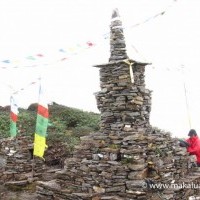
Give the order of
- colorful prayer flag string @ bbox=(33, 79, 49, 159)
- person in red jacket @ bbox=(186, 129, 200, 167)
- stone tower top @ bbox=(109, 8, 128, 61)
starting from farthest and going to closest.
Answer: colorful prayer flag string @ bbox=(33, 79, 49, 159), person in red jacket @ bbox=(186, 129, 200, 167), stone tower top @ bbox=(109, 8, 128, 61)

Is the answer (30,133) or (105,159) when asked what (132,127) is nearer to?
(105,159)

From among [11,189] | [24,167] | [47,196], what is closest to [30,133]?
[24,167]

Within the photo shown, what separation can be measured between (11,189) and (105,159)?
18.0ft

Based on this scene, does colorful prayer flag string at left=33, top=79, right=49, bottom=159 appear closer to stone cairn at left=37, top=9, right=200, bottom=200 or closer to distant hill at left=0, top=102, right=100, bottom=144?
stone cairn at left=37, top=9, right=200, bottom=200

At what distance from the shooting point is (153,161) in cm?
1292

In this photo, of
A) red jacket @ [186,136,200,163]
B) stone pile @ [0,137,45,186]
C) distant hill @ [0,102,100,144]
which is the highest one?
distant hill @ [0,102,100,144]

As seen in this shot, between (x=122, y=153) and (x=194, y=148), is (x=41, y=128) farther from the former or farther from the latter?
(x=194, y=148)

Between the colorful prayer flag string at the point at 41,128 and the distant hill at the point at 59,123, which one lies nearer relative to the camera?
the colorful prayer flag string at the point at 41,128

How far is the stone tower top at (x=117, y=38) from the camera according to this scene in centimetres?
1391

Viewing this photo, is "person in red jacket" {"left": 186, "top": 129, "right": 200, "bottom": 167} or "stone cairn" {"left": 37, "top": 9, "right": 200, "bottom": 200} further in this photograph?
"person in red jacket" {"left": 186, "top": 129, "right": 200, "bottom": 167}

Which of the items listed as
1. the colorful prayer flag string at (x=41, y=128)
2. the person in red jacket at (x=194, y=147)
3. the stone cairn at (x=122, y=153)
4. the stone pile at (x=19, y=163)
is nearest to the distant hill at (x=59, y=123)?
the stone pile at (x=19, y=163)

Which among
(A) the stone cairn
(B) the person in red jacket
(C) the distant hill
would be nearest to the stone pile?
(A) the stone cairn

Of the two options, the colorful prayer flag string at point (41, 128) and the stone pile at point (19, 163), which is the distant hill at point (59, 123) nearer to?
the stone pile at point (19, 163)

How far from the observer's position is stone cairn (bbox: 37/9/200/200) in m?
12.6
